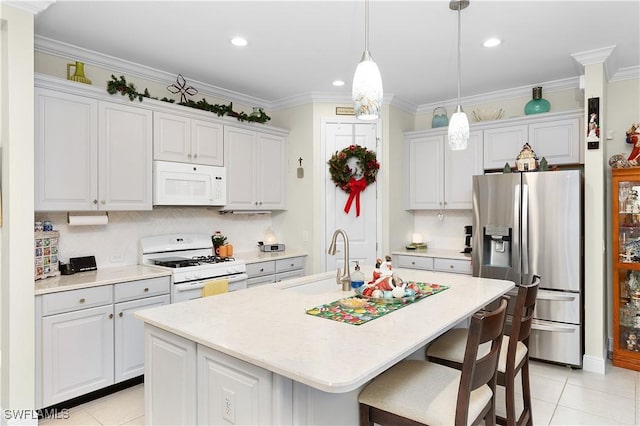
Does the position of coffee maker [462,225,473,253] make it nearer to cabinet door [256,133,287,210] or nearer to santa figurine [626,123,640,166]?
santa figurine [626,123,640,166]

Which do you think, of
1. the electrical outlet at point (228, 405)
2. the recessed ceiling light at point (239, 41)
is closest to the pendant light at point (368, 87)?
the electrical outlet at point (228, 405)

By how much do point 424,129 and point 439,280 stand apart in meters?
2.73

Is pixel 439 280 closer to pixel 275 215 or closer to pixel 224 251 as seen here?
pixel 224 251

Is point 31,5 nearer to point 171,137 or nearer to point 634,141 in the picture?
point 171,137

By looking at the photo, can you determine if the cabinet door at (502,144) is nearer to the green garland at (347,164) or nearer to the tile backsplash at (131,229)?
the green garland at (347,164)

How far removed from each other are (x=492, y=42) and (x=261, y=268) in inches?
114

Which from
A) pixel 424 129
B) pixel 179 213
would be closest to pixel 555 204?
pixel 424 129

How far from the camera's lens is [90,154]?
3.09 metres

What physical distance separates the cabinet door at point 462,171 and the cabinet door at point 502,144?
0.08m

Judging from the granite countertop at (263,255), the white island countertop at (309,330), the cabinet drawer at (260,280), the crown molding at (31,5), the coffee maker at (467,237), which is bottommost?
the cabinet drawer at (260,280)

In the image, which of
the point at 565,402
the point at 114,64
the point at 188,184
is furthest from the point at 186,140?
the point at 565,402

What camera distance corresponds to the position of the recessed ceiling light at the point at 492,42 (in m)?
3.06

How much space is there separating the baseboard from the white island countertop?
5.49 feet

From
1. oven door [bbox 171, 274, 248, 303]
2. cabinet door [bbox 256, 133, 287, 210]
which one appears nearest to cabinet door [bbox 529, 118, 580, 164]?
cabinet door [bbox 256, 133, 287, 210]
